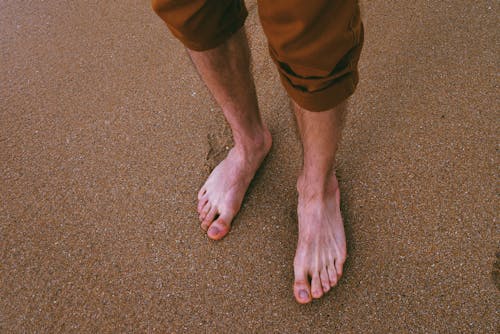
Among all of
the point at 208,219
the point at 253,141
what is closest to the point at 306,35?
the point at 253,141

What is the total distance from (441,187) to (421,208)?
9 cm

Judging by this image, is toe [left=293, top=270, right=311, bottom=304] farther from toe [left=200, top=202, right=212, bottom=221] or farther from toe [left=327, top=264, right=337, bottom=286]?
toe [left=200, top=202, right=212, bottom=221]

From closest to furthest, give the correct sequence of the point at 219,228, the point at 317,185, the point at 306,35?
the point at 306,35 → the point at 317,185 → the point at 219,228

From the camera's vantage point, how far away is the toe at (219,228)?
100cm

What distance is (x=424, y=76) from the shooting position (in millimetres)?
1190

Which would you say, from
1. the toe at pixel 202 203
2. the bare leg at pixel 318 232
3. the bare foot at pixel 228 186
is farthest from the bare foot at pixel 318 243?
the toe at pixel 202 203

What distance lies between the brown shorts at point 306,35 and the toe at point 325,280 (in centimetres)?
48

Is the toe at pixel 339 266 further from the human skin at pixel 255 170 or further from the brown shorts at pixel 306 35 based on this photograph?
the brown shorts at pixel 306 35

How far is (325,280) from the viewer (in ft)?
2.93

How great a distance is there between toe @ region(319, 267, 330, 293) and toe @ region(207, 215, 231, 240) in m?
0.29

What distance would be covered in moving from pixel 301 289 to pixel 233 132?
476 millimetres


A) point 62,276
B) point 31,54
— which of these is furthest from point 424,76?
point 31,54

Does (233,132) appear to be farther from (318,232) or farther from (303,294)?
(303,294)

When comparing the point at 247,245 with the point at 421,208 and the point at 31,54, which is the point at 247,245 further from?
the point at 31,54
